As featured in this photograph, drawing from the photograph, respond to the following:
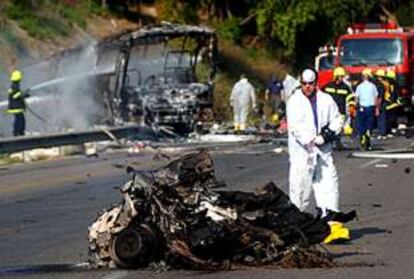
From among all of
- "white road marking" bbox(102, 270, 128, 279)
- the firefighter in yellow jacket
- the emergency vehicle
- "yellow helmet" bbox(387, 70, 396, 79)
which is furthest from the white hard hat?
the emergency vehicle

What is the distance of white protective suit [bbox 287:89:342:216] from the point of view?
12625mm

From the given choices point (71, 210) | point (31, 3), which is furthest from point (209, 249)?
point (31, 3)

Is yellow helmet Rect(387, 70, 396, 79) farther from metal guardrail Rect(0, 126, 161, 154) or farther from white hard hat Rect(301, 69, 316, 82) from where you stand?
white hard hat Rect(301, 69, 316, 82)

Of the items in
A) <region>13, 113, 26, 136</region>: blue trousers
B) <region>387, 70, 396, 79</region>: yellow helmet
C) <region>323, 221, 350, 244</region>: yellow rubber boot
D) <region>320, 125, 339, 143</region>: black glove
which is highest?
<region>387, 70, 396, 79</region>: yellow helmet

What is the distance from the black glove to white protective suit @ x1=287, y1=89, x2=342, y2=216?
0.03 m

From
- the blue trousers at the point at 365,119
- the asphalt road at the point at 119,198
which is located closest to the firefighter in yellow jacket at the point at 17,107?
the asphalt road at the point at 119,198

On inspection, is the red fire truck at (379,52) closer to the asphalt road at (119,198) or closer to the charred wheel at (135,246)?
the asphalt road at (119,198)

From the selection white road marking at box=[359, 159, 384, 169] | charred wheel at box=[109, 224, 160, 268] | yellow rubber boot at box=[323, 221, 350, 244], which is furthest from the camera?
white road marking at box=[359, 159, 384, 169]

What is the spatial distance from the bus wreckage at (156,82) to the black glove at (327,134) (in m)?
19.5

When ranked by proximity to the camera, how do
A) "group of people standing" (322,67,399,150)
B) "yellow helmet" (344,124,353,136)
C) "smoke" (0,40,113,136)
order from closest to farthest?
→ "group of people standing" (322,67,399,150) < "yellow helmet" (344,124,353,136) < "smoke" (0,40,113,136)

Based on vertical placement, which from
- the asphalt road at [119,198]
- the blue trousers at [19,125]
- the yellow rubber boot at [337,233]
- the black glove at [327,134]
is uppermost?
the black glove at [327,134]

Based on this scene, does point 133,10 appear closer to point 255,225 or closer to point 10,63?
point 10,63

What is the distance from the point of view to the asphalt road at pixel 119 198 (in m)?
10.8

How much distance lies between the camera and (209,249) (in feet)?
35.3
